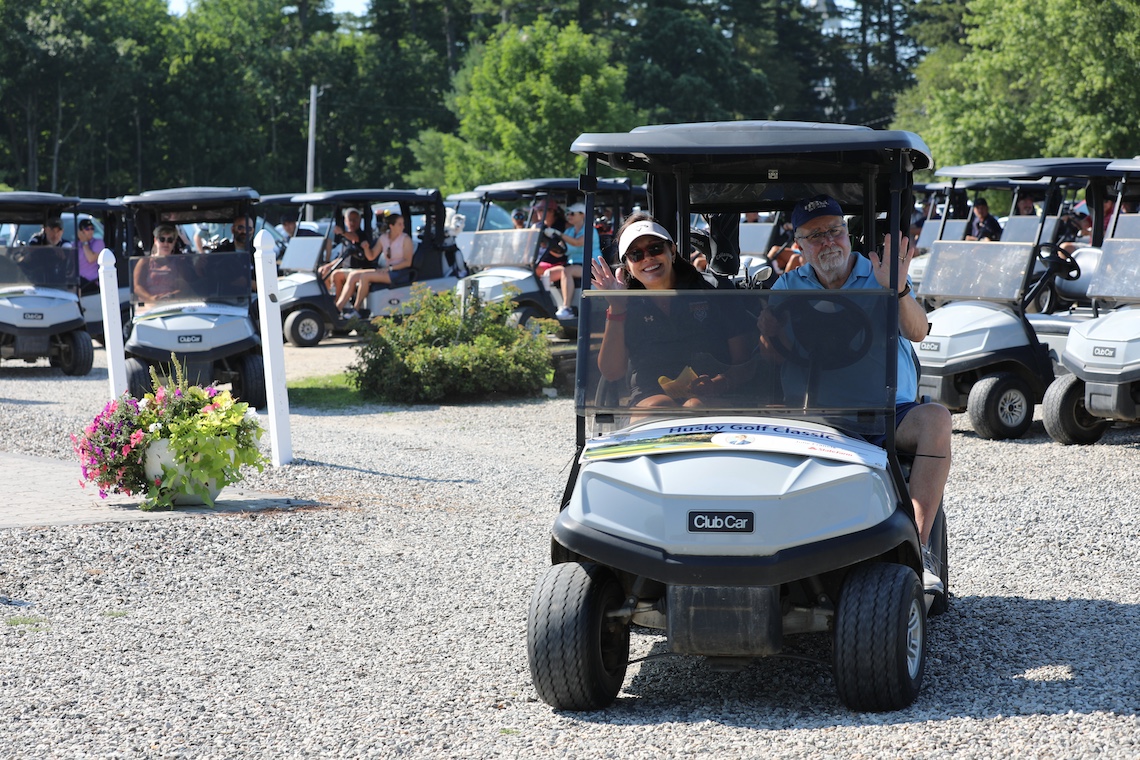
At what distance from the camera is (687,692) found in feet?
14.1

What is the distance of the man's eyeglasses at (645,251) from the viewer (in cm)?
459

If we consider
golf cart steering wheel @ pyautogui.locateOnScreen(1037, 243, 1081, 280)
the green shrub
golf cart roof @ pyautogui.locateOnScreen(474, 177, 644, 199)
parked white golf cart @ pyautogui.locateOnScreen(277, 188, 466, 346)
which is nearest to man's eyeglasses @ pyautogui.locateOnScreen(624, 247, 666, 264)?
golf cart steering wheel @ pyautogui.locateOnScreen(1037, 243, 1081, 280)

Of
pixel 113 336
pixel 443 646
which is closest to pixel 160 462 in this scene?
pixel 113 336

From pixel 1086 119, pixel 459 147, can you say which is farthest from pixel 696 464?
pixel 459 147

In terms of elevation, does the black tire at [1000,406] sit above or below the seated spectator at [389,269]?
below

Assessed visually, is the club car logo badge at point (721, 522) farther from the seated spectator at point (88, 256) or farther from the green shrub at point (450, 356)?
the seated spectator at point (88, 256)

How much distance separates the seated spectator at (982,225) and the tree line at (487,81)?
1321 cm

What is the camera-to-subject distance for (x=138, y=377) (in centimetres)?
1155

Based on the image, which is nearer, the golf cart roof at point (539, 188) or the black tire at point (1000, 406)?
the black tire at point (1000, 406)

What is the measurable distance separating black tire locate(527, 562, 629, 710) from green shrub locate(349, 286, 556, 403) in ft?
28.2

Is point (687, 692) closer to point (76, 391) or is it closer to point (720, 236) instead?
point (720, 236)

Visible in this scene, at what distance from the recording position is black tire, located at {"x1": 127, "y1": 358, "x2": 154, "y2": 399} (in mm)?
11508

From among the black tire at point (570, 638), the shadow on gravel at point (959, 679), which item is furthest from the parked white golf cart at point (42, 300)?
the black tire at point (570, 638)

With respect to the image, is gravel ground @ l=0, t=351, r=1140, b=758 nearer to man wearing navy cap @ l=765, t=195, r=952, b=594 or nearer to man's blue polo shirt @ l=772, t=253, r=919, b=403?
man wearing navy cap @ l=765, t=195, r=952, b=594
